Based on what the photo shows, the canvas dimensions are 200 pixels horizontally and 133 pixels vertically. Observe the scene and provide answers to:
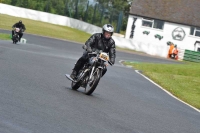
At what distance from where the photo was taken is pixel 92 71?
14.2m

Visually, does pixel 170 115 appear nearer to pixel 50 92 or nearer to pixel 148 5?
pixel 50 92

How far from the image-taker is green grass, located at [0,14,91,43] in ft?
185

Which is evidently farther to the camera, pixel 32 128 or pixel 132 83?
pixel 132 83

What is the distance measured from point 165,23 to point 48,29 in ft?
51.7

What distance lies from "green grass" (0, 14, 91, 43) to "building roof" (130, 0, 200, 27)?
27.8 ft

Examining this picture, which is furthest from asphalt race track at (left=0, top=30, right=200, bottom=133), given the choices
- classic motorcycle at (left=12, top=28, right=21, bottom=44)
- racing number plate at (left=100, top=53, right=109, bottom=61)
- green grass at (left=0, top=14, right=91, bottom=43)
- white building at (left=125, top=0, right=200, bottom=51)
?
white building at (left=125, top=0, right=200, bottom=51)

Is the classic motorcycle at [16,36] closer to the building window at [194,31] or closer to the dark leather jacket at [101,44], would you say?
the dark leather jacket at [101,44]

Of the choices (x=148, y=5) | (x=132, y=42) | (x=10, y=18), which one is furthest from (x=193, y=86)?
(x=148, y=5)

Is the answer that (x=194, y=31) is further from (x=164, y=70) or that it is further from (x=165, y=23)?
(x=164, y=70)

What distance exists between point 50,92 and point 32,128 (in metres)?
4.93

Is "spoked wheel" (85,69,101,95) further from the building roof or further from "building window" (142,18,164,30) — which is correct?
"building window" (142,18,164,30)

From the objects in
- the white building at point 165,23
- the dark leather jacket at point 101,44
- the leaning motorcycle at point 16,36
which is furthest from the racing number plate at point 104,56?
the white building at point 165,23

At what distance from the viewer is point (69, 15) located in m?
70.6

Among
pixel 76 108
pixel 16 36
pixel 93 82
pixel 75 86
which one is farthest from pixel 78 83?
pixel 16 36
